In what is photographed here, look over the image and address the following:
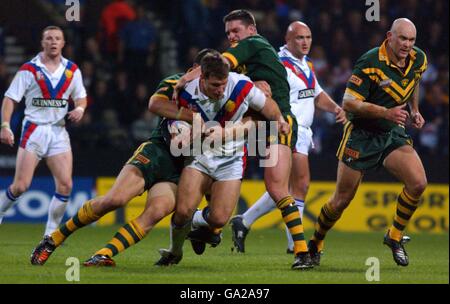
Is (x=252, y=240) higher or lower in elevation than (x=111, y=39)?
lower

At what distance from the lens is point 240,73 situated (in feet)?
30.3

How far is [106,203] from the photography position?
8.33 meters

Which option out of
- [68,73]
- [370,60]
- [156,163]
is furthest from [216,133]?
[68,73]

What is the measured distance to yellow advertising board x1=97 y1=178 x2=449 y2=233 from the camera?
15398 mm

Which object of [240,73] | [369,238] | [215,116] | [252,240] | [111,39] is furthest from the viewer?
[111,39]

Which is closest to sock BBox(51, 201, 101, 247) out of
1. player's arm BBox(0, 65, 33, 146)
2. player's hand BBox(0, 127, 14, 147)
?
player's hand BBox(0, 127, 14, 147)

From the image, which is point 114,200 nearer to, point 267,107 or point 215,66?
point 215,66

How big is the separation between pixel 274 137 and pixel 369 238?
17.0ft

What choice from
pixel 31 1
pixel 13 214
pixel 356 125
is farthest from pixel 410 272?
pixel 31 1

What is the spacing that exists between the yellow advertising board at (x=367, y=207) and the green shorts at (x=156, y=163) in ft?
22.0

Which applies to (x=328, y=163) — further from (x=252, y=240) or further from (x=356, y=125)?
(x=356, y=125)

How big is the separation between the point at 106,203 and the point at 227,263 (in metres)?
1.68

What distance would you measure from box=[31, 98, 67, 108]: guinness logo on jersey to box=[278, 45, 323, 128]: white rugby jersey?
2.52m

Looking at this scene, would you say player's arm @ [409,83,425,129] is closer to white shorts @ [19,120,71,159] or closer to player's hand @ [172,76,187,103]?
player's hand @ [172,76,187,103]
